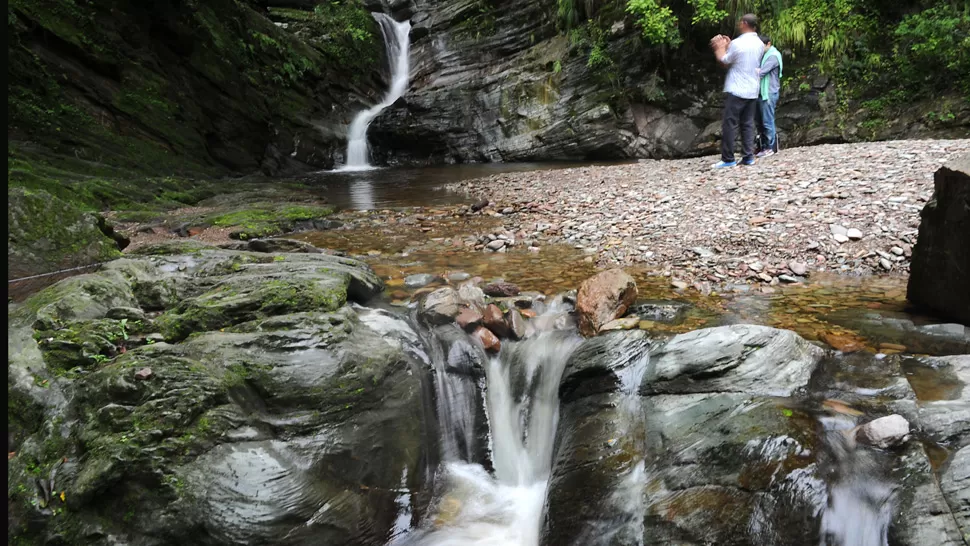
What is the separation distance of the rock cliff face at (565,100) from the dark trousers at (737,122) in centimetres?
552

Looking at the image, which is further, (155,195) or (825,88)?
(825,88)

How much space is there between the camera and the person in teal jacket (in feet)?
31.3

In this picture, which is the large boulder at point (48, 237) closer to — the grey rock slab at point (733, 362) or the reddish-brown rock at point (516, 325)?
the reddish-brown rock at point (516, 325)

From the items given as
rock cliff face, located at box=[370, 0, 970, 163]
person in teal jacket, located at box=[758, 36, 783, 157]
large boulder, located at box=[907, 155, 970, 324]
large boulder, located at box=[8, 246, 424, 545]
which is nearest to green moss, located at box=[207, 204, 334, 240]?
large boulder, located at box=[8, 246, 424, 545]

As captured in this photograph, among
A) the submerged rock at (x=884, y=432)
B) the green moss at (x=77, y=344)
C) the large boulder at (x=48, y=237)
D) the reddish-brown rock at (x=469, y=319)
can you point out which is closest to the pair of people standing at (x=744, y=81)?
the reddish-brown rock at (x=469, y=319)

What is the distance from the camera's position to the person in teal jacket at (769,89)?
9555 millimetres

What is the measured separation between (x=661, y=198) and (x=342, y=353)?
5908 mm

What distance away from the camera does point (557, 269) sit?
6035mm

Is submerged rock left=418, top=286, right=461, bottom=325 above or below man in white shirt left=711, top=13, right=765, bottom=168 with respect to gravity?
below

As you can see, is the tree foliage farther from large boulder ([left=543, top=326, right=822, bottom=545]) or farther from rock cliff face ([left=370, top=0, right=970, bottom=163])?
large boulder ([left=543, top=326, right=822, bottom=545])

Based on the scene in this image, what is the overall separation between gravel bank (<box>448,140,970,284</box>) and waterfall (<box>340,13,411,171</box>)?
1161cm

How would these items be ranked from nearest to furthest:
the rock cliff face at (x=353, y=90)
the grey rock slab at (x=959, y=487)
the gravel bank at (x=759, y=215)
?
the grey rock slab at (x=959, y=487), the gravel bank at (x=759, y=215), the rock cliff face at (x=353, y=90)

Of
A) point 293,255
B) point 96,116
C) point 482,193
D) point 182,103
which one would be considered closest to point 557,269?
point 293,255

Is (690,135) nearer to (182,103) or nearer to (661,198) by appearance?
(661,198)
